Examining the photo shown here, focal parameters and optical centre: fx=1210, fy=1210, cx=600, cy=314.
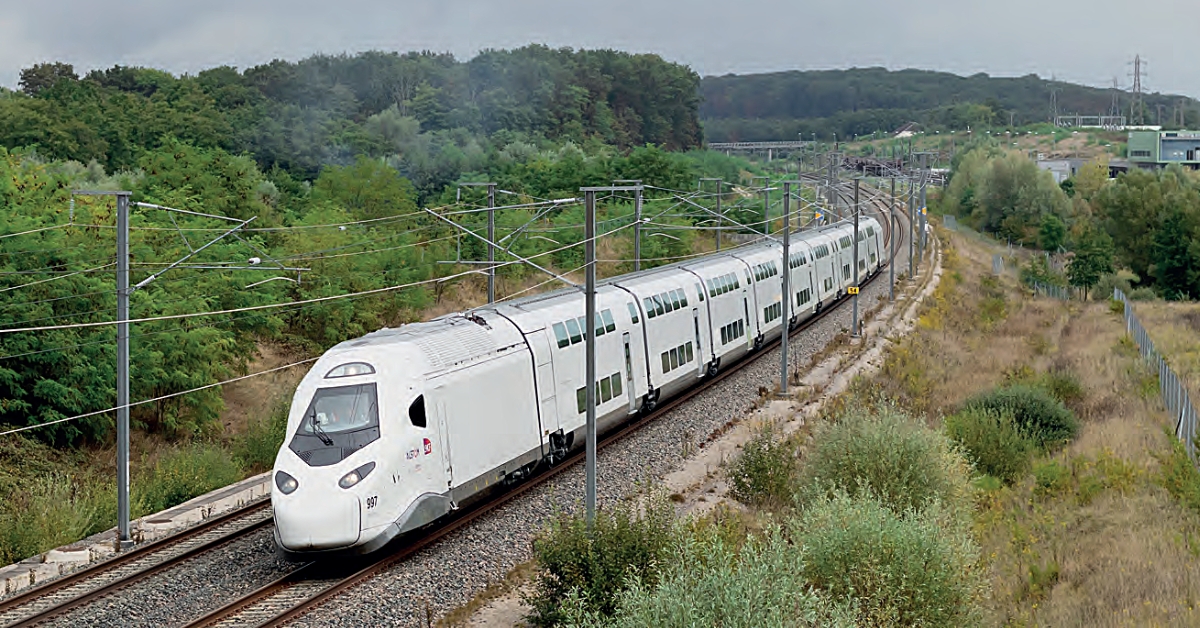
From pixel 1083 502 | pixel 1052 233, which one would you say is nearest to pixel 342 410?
pixel 1083 502

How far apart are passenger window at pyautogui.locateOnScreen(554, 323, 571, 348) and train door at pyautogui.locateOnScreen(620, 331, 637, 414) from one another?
10.8ft

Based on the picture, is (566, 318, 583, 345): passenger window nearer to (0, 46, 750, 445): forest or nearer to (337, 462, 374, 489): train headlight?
(0, 46, 750, 445): forest

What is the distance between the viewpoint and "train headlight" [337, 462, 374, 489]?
Answer: 18.1 metres

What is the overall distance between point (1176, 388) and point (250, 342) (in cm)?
2777

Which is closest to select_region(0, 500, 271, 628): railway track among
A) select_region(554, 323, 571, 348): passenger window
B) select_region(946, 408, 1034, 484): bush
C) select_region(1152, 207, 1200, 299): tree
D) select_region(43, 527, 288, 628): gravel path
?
select_region(43, 527, 288, 628): gravel path

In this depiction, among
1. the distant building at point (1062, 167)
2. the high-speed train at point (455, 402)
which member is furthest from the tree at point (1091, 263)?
the distant building at point (1062, 167)

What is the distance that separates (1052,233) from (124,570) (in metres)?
89.2

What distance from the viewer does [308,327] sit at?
4403 centimetres

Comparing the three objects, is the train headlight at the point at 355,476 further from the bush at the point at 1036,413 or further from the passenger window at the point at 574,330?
the bush at the point at 1036,413

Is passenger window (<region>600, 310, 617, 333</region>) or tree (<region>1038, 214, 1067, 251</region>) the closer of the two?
passenger window (<region>600, 310, 617, 333</region>)

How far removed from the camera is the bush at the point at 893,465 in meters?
20.0

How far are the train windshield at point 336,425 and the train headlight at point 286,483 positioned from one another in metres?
0.36

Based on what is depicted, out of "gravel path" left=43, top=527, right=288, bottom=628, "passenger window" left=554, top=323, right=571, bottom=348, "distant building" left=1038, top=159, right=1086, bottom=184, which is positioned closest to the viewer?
"gravel path" left=43, top=527, right=288, bottom=628

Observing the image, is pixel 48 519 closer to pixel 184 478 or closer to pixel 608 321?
pixel 184 478
